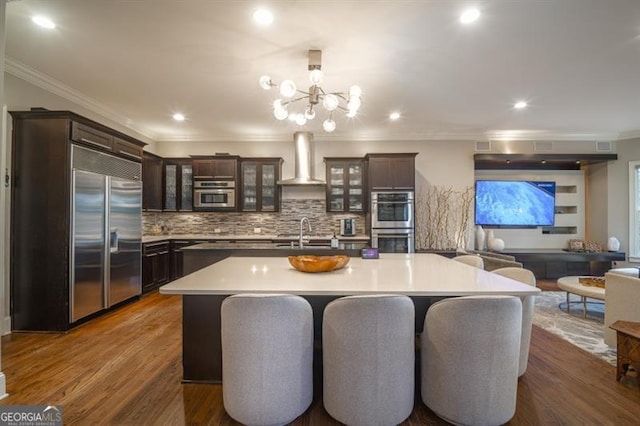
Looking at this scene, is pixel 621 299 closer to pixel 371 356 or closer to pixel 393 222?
pixel 371 356

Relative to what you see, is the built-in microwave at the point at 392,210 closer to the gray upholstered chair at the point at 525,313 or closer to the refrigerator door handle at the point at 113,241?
the gray upholstered chair at the point at 525,313

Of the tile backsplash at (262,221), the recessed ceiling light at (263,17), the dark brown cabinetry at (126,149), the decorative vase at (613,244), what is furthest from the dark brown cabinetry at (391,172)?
the decorative vase at (613,244)

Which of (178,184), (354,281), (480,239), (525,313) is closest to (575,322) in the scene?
(525,313)

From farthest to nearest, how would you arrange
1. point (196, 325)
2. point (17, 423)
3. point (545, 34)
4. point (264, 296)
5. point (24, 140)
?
point (24, 140)
point (545, 34)
point (196, 325)
point (17, 423)
point (264, 296)

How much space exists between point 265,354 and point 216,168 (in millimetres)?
4528

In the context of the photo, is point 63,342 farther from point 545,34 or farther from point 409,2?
point 545,34

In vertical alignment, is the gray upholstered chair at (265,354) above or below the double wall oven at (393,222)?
below

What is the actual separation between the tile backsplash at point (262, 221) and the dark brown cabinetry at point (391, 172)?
2.76ft

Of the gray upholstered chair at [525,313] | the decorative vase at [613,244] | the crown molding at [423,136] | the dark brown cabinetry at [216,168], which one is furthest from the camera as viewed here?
the crown molding at [423,136]

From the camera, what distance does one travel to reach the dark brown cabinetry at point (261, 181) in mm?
5555

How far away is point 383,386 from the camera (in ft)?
5.07

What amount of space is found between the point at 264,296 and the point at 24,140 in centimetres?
340

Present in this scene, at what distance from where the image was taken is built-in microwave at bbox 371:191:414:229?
504 cm

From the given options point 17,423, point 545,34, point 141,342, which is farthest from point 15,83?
point 545,34
